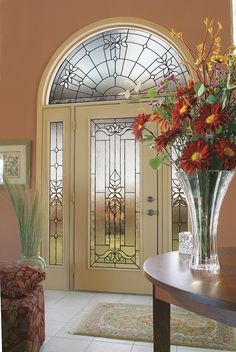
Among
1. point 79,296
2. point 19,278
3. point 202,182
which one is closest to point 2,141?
point 79,296

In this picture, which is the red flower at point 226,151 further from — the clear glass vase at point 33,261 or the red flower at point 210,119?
the clear glass vase at point 33,261

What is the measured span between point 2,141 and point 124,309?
2432 millimetres

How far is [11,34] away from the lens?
4.38 meters

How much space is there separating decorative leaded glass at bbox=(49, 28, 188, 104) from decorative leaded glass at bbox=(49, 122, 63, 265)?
0.44 metres

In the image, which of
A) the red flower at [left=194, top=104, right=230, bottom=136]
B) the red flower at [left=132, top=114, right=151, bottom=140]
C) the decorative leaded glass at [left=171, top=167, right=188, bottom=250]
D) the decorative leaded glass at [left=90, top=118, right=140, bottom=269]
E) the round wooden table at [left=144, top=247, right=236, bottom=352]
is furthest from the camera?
the decorative leaded glass at [left=90, top=118, right=140, bottom=269]

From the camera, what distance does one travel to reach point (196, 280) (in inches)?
46.4

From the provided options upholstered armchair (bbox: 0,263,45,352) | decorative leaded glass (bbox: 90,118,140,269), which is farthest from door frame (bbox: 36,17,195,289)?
upholstered armchair (bbox: 0,263,45,352)

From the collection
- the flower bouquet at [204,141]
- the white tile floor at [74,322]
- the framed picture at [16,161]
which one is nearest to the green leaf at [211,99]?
the flower bouquet at [204,141]

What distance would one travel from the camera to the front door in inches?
154

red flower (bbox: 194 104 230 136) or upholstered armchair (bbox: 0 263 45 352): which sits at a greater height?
red flower (bbox: 194 104 230 136)

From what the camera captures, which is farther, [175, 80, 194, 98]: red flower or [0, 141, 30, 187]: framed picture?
[0, 141, 30, 187]: framed picture

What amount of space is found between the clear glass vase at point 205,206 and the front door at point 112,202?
259cm

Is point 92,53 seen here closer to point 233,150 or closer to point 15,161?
point 15,161

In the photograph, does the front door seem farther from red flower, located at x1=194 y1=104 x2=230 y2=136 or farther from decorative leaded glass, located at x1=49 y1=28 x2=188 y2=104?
red flower, located at x1=194 y1=104 x2=230 y2=136
